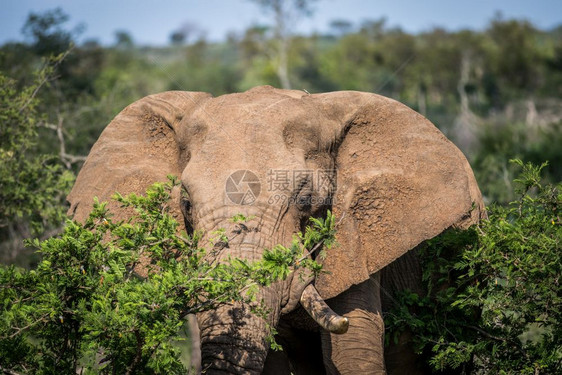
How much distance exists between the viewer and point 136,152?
6336 millimetres

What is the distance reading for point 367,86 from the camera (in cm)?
4662

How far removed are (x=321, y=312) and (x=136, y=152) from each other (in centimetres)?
211

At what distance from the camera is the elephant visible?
17.1 feet

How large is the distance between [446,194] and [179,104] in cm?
209

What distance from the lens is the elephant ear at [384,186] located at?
5.85 m

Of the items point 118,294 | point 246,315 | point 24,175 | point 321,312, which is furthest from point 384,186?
point 24,175

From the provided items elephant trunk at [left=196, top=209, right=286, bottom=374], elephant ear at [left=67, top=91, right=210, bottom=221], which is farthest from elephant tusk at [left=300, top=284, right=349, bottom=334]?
elephant ear at [left=67, top=91, right=210, bottom=221]

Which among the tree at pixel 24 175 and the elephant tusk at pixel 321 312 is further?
the tree at pixel 24 175

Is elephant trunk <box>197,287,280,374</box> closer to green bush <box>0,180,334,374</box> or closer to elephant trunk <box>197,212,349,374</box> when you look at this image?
elephant trunk <box>197,212,349,374</box>

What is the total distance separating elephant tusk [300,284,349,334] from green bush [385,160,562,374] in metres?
1.27

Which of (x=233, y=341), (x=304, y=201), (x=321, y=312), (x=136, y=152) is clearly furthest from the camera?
(x=136, y=152)

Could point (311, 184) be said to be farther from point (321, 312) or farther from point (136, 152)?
point (136, 152)

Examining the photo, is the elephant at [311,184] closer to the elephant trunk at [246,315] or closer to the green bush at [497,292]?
the elephant trunk at [246,315]

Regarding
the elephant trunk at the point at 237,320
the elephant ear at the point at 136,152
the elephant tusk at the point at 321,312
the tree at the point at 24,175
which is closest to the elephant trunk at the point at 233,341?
the elephant trunk at the point at 237,320
